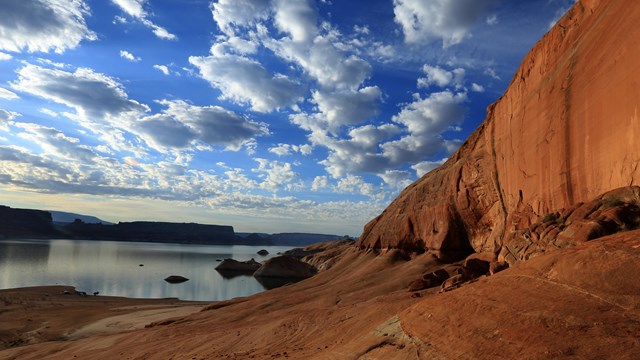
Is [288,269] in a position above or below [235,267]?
above

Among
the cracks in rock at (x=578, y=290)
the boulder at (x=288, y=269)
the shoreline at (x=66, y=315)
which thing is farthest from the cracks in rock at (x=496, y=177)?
the boulder at (x=288, y=269)

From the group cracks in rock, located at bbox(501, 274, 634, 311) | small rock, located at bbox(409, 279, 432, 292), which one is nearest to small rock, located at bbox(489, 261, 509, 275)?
small rock, located at bbox(409, 279, 432, 292)

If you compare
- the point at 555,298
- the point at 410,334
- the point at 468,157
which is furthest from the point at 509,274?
the point at 468,157

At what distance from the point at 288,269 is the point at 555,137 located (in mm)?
60046

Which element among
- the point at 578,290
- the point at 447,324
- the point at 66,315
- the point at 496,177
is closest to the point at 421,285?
the point at 496,177

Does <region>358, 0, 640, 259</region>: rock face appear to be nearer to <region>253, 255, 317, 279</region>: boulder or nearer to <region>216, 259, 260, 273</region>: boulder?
<region>253, 255, 317, 279</region>: boulder

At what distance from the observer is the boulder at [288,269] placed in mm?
70750

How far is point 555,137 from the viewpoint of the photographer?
1552 centimetres

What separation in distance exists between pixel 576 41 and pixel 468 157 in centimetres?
1461

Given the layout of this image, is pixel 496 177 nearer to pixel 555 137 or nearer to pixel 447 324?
pixel 555 137

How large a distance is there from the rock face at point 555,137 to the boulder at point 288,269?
43851 mm

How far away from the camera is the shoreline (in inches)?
1112

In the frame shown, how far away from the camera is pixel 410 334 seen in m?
9.38

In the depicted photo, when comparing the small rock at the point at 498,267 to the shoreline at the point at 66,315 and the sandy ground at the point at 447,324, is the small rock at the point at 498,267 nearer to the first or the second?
the sandy ground at the point at 447,324
